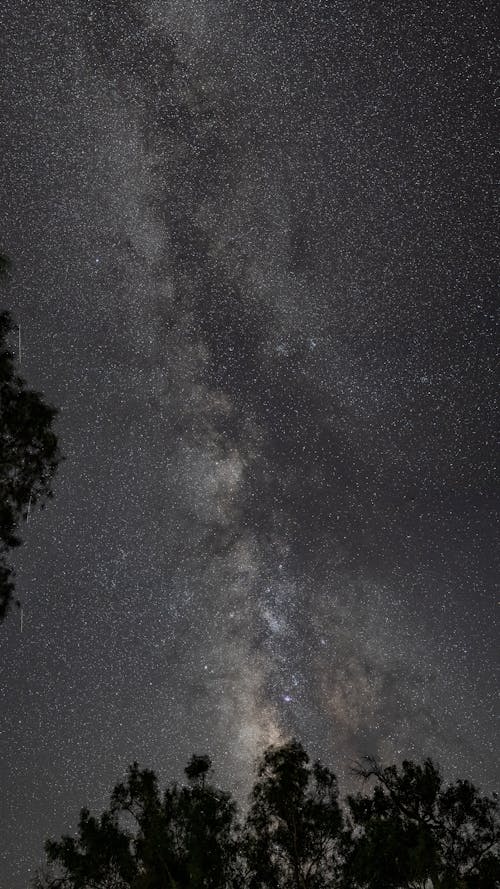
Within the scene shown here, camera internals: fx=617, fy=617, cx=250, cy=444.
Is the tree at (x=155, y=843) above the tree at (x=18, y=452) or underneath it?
underneath

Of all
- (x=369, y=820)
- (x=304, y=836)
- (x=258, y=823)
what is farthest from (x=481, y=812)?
(x=258, y=823)

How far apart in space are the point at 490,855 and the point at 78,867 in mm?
12479

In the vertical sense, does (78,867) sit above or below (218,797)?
below

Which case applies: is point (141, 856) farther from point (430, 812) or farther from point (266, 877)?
point (430, 812)

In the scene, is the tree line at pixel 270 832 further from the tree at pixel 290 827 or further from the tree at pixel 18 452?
the tree at pixel 18 452

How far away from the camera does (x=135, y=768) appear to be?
20250 mm

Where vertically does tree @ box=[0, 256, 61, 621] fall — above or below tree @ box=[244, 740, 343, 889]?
above

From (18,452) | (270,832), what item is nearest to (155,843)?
(270,832)

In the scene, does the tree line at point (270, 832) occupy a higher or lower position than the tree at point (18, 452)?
lower

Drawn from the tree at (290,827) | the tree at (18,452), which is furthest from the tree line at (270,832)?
the tree at (18,452)

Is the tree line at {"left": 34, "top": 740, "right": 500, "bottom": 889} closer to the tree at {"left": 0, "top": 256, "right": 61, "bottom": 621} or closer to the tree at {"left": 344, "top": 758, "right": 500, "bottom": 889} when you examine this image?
the tree at {"left": 344, "top": 758, "right": 500, "bottom": 889}

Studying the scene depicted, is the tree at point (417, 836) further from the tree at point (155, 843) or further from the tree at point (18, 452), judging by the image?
the tree at point (18, 452)

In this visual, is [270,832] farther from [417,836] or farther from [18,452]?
[18,452]

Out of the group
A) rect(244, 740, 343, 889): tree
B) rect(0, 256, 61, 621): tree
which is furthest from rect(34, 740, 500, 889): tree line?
rect(0, 256, 61, 621): tree
